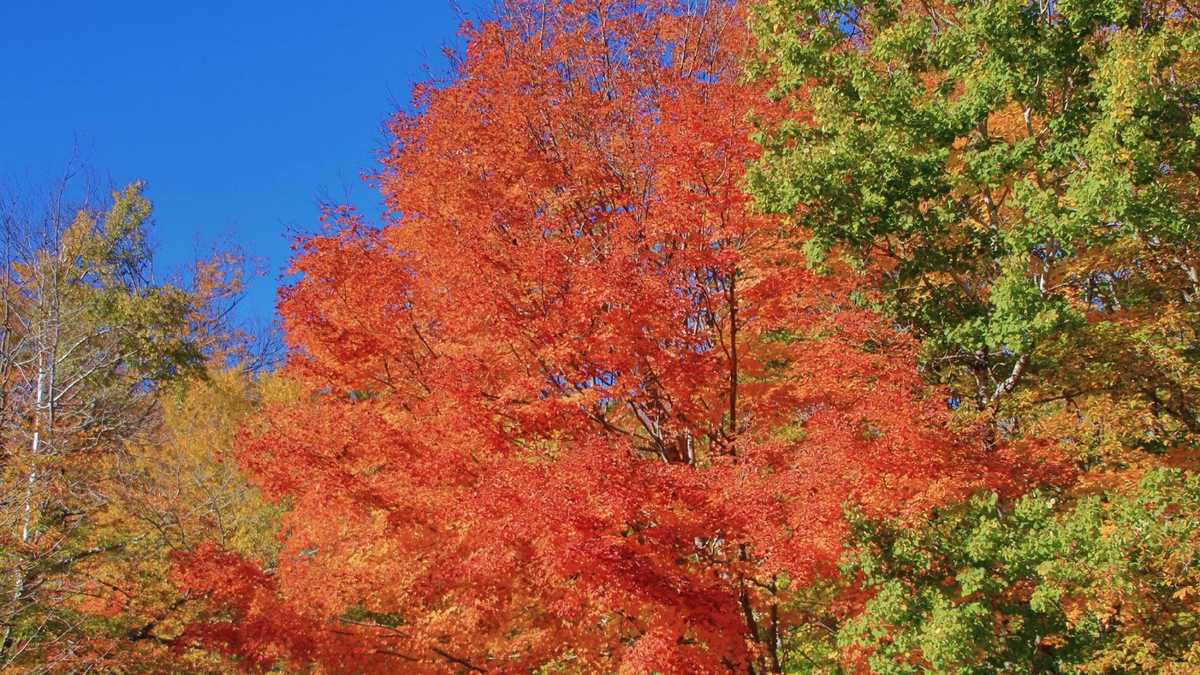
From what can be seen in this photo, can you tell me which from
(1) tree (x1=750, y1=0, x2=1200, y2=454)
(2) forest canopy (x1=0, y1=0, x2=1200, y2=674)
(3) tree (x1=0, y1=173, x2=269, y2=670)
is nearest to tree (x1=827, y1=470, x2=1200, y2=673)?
(2) forest canopy (x1=0, y1=0, x2=1200, y2=674)

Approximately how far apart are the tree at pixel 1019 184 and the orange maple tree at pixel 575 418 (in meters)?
1.09

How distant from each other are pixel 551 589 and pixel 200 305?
1147 inches

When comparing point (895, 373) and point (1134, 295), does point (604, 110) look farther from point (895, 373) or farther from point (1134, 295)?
point (1134, 295)

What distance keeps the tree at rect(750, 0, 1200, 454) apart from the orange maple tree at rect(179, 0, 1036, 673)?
3.58 ft

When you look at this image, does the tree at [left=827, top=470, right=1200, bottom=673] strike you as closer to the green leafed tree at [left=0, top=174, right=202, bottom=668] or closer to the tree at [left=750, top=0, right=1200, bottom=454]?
the tree at [left=750, top=0, right=1200, bottom=454]

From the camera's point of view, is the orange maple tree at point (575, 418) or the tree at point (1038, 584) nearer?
the tree at point (1038, 584)

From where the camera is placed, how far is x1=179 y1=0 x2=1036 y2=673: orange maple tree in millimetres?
10609

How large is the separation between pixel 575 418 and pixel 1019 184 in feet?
23.6

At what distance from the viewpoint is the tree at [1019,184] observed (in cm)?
1073

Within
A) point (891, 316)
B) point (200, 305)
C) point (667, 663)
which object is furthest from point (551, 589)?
point (200, 305)

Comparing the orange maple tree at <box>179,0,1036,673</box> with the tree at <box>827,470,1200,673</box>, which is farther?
the orange maple tree at <box>179,0,1036,673</box>

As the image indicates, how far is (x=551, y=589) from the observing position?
12.3 m

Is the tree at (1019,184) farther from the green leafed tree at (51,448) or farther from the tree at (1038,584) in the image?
the green leafed tree at (51,448)

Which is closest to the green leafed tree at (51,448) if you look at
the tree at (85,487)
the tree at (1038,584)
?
the tree at (85,487)
